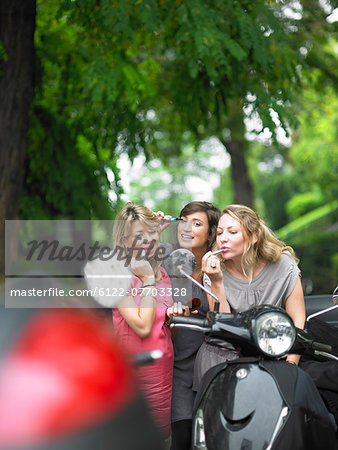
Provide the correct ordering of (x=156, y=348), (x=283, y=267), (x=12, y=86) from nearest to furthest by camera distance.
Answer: (x=156, y=348) → (x=283, y=267) → (x=12, y=86)

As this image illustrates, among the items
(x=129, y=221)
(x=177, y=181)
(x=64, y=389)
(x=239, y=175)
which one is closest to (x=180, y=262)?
(x=129, y=221)

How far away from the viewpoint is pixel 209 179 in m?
32.0

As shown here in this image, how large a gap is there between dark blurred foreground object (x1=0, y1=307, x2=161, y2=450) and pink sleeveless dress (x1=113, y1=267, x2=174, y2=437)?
130cm

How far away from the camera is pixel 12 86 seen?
5.57 meters

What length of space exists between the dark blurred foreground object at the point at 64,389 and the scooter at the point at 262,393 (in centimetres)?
78

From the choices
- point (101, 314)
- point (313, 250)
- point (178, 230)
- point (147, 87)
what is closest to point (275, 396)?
point (101, 314)

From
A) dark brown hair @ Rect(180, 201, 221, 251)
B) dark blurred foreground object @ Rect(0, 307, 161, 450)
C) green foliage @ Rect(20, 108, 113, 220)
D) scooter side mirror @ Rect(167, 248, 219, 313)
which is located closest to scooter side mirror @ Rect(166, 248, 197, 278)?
scooter side mirror @ Rect(167, 248, 219, 313)

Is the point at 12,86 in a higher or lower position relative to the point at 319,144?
lower

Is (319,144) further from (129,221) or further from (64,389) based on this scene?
(64,389)

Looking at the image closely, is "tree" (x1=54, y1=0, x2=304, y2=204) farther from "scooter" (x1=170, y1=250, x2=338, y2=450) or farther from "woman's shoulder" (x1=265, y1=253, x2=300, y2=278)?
"scooter" (x1=170, y1=250, x2=338, y2=450)

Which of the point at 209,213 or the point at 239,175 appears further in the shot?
the point at 239,175

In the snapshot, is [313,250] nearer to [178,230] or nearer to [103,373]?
[178,230]

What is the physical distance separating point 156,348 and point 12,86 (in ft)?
11.0

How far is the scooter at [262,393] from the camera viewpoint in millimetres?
2396
